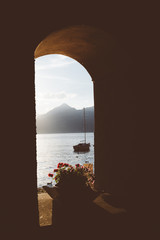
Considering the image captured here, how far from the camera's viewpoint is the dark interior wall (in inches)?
162

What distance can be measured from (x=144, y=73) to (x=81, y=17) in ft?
6.76

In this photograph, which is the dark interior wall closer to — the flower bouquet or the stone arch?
the stone arch

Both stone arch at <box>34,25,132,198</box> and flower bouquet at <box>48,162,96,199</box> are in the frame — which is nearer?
flower bouquet at <box>48,162,96,199</box>

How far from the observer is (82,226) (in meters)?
4.63

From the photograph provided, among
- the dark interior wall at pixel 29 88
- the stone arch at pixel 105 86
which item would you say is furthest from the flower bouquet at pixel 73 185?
the stone arch at pixel 105 86

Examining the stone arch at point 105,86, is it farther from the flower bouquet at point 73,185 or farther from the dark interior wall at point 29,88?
the flower bouquet at point 73,185

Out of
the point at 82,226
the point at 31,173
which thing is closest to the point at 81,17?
the point at 31,173

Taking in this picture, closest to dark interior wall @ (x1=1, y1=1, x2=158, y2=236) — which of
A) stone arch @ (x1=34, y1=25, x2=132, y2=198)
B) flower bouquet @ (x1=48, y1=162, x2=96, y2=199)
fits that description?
stone arch @ (x1=34, y1=25, x2=132, y2=198)

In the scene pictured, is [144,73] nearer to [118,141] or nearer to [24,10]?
[118,141]

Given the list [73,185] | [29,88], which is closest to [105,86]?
[29,88]

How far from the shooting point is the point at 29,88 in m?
4.26

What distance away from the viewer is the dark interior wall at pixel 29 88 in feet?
13.5

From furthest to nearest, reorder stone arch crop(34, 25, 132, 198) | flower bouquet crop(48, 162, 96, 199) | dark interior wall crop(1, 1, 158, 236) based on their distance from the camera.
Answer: stone arch crop(34, 25, 132, 198), flower bouquet crop(48, 162, 96, 199), dark interior wall crop(1, 1, 158, 236)

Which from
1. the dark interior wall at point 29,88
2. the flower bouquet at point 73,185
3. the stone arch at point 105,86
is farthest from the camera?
the stone arch at point 105,86
